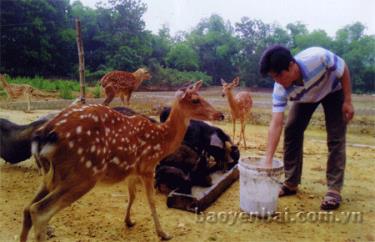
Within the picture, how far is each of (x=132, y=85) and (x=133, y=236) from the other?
5.79 meters

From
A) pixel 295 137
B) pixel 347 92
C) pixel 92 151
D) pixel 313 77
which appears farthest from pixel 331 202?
pixel 92 151

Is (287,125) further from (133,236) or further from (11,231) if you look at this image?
(11,231)

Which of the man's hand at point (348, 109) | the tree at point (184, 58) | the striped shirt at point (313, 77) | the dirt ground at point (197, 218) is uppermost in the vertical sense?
the tree at point (184, 58)

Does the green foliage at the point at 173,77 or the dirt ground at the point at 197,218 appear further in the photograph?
the green foliage at the point at 173,77

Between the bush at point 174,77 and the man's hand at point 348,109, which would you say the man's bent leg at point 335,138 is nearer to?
the man's hand at point 348,109

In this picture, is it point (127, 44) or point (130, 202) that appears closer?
point (130, 202)

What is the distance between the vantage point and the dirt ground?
3756mm

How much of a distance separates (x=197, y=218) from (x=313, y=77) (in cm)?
194

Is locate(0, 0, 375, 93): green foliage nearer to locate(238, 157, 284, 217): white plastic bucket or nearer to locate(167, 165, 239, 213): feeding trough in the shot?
locate(167, 165, 239, 213): feeding trough

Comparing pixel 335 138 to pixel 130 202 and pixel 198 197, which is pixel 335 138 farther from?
pixel 130 202

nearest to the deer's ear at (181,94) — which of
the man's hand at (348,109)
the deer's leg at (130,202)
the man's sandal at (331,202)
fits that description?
the deer's leg at (130,202)

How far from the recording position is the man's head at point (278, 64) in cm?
385

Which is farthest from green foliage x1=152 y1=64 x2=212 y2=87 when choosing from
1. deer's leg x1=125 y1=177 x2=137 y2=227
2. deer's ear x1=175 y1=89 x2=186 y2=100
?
deer's leg x1=125 y1=177 x2=137 y2=227

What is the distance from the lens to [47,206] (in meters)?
2.99
